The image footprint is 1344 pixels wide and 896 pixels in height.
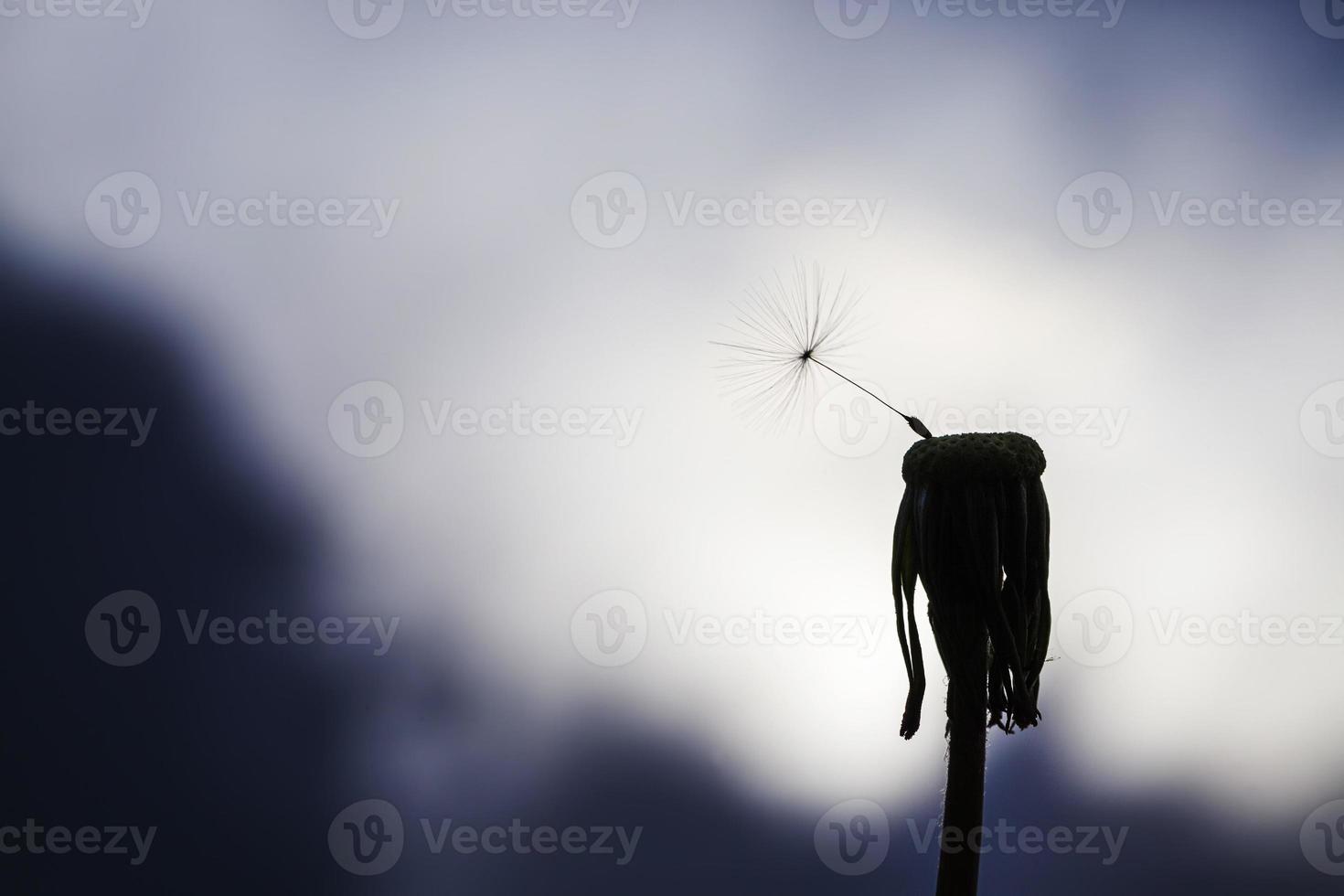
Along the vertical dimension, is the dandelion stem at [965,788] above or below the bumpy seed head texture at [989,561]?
below

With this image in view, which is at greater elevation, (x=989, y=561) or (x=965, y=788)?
(x=989, y=561)

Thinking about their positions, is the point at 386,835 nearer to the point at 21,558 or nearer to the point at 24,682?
the point at 24,682

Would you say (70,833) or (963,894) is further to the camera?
(70,833)

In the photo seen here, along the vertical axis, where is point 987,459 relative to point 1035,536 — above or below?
above

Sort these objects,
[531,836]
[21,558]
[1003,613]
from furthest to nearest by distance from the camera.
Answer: [21,558] < [531,836] < [1003,613]

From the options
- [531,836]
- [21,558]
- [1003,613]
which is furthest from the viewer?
[21,558]

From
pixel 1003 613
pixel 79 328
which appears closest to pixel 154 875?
pixel 79 328

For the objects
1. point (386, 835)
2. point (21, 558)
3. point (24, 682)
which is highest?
point (21, 558)

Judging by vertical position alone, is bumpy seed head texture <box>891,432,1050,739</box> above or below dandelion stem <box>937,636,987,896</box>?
above
